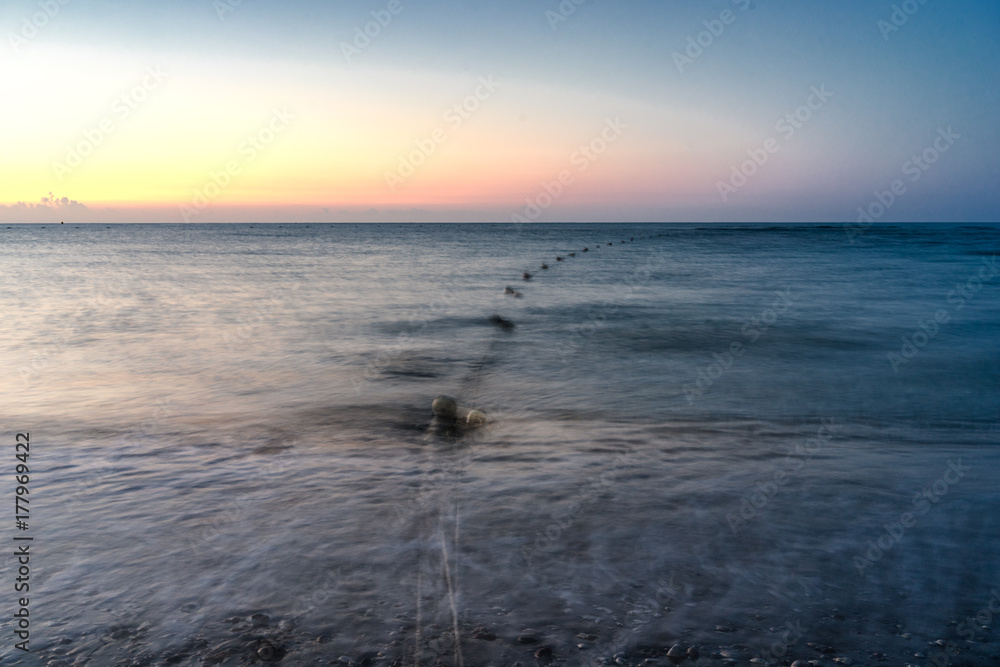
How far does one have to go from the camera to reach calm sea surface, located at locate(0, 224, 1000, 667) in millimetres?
3320

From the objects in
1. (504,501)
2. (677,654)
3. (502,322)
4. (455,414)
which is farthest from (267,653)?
(502,322)

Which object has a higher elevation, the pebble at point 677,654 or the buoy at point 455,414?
the buoy at point 455,414

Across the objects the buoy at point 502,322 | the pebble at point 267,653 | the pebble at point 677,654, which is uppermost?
the buoy at point 502,322

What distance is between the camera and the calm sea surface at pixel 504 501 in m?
3.32

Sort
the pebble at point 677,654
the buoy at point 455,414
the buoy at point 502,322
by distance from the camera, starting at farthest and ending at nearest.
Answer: the buoy at point 502,322, the buoy at point 455,414, the pebble at point 677,654

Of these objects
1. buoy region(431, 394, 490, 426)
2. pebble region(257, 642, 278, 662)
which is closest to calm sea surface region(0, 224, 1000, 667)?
pebble region(257, 642, 278, 662)

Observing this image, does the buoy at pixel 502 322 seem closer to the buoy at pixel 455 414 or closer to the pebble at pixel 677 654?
the buoy at pixel 455 414

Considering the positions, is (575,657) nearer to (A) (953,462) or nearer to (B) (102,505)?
(B) (102,505)

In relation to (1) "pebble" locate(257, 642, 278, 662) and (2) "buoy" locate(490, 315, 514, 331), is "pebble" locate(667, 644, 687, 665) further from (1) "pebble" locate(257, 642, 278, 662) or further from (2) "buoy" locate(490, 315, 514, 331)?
(2) "buoy" locate(490, 315, 514, 331)

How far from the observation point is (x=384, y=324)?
15656 mm

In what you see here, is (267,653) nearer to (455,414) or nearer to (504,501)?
(504,501)

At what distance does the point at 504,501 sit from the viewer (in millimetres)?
4918

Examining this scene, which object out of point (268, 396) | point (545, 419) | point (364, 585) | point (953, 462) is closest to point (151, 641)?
point (364, 585)

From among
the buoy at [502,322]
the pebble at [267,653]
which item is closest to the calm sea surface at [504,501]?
the pebble at [267,653]
